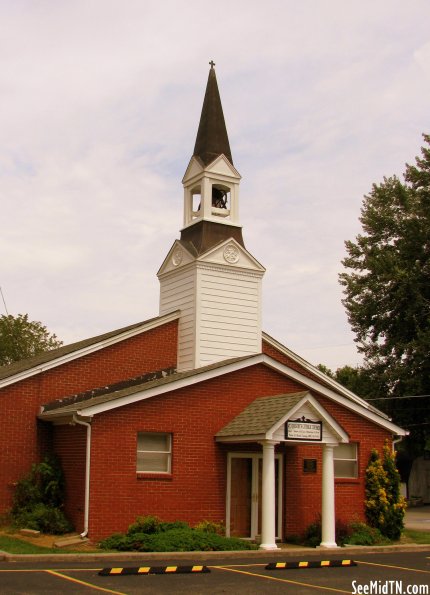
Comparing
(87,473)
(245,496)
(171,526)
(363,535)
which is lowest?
(363,535)

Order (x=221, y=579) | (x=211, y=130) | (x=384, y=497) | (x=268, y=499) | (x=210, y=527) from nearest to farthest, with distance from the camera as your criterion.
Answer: (x=221, y=579) < (x=268, y=499) < (x=210, y=527) < (x=384, y=497) < (x=211, y=130)

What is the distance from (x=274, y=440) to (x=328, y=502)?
2.47 metres

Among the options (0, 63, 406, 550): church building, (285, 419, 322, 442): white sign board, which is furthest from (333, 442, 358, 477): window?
(285, 419, 322, 442): white sign board

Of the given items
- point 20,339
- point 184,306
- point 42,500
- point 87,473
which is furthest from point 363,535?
point 20,339

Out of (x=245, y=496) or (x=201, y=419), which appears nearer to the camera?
(x=201, y=419)

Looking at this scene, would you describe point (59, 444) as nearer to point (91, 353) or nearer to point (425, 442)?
point (91, 353)

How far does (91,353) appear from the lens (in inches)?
944

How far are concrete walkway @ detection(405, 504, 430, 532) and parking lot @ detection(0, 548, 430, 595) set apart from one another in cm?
1290

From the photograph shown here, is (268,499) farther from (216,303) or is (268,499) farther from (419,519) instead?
(419,519)

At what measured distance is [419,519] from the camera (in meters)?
34.6

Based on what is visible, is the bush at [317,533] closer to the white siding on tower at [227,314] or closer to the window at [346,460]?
the window at [346,460]

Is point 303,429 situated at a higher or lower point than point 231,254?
lower

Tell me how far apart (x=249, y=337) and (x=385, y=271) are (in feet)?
58.6

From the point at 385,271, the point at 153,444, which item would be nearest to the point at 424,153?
the point at 385,271
